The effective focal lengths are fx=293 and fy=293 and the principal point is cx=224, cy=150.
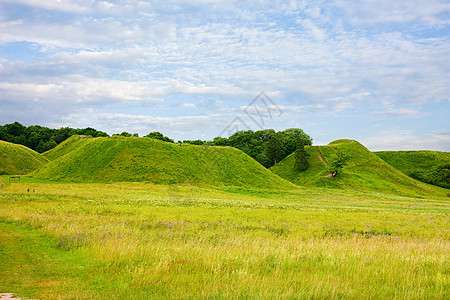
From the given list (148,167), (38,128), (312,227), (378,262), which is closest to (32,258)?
Answer: (378,262)

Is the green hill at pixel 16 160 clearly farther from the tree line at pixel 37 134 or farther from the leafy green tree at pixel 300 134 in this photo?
the leafy green tree at pixel 300 134

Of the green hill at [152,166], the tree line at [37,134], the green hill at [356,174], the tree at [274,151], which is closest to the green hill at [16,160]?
the green hill at [152,166]

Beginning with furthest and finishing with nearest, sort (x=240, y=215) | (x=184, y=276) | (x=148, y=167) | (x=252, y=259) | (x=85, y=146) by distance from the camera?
(x=85, y=146) < (x=148, y=167) < (x=240, y=215) < (x=252, y=259) < (x=184, y=276)

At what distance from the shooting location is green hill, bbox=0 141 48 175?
9112cm

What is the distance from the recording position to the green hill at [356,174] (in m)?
99.1

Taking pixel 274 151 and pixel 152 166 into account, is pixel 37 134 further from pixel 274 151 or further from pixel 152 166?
pixel 274 151

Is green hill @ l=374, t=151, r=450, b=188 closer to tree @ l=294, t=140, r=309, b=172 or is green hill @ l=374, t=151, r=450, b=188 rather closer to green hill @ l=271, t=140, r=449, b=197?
green hill @ l=271, t=140, r=449, b=197

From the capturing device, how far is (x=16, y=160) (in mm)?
98312

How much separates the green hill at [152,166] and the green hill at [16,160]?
17.1 meters

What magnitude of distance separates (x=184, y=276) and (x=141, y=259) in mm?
2533

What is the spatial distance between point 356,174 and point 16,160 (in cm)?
11905

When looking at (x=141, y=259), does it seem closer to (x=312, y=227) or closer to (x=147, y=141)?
(x=312, y=227)

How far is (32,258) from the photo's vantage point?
37.3ft

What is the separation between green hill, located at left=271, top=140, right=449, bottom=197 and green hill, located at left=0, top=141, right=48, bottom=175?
92506 mm
